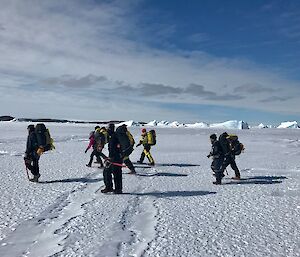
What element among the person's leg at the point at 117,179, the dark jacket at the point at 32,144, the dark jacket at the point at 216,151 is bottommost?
the person's leg at the point at 117,179

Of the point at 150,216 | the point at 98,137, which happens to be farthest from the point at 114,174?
the point at 98,137

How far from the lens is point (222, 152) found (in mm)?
11398

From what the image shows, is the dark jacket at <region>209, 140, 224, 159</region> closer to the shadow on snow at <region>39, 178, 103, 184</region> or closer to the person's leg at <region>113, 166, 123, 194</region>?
the person's leg at <region>113, 166, 123, 194</region>

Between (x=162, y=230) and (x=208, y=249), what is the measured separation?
3.62ft

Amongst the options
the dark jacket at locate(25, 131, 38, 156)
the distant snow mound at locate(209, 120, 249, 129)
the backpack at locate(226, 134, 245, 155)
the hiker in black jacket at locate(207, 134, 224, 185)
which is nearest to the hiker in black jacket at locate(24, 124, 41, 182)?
the dark jacket at locate(25, 131, 38, 156)

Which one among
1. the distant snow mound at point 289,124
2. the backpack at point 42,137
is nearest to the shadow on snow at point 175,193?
the backpack at point 42,137

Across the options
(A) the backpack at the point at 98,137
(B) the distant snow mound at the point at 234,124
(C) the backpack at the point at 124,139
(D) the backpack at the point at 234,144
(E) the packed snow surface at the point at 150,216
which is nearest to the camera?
(E) the packed snow surface at the point at 150,216

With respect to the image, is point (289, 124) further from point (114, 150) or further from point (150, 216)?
point (150, 216)

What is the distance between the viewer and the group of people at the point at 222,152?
36.8ft

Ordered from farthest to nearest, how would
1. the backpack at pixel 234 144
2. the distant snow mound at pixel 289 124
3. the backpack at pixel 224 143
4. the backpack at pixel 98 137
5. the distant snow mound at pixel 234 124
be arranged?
the distant snow mound at pixel 289 124 → the distant snow mound at pixel 234 124 → the backpack at pixel 98 137 → the backpack at pixel 234 144 → the backpack at pixel 224 143

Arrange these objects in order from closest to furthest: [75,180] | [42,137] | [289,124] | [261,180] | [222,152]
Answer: [42,137] → [222,152] → [75,180] → [261,180] → [289,124]

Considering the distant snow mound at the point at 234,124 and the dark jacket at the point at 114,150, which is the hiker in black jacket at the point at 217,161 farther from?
the distant snow mound at the point at 234,124

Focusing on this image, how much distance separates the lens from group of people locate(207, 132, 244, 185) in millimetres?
11227

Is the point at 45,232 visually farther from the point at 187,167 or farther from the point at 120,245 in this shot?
the point at 187,167
